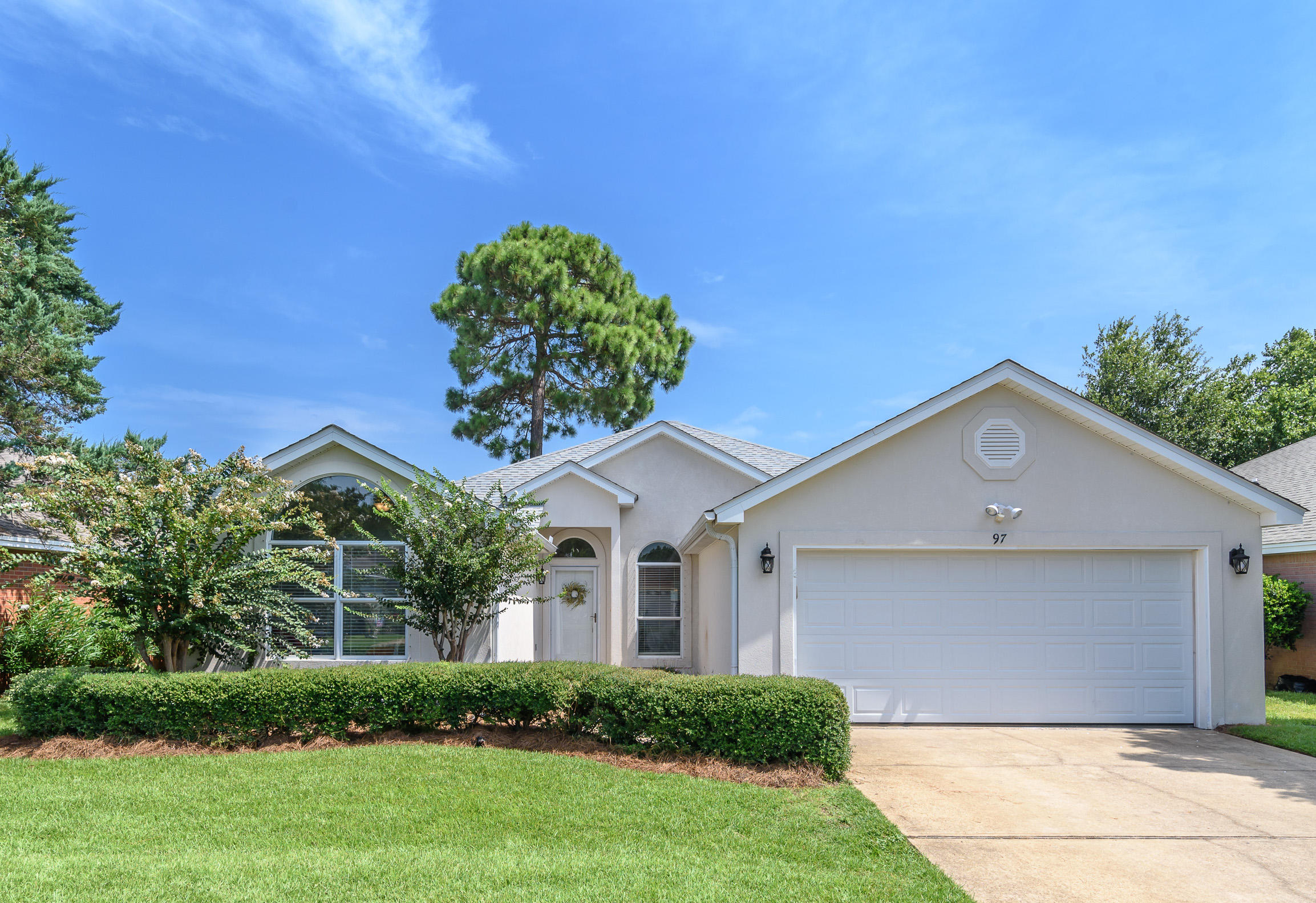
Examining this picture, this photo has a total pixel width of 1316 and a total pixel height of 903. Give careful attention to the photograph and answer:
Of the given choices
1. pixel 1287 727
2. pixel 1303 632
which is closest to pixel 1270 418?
pixel 1303 632

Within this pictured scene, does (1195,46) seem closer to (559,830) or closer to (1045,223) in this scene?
(1045,223)

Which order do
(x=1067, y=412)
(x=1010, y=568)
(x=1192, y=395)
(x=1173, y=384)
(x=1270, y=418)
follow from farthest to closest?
1. (x=1270, y=418)
2. (x=1173, y=384)
3. (x=1192, y=395)
4. (x=1010, y=568)
5. (x=1067, y=412)

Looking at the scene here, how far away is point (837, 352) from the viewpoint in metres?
19.5

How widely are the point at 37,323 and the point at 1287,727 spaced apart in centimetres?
2359

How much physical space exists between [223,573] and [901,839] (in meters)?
7.96

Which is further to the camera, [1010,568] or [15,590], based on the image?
[15,590]

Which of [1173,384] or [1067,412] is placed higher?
[1173,384]

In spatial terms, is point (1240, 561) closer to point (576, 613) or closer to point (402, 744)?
point (402, 744)

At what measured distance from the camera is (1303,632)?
15406 mm

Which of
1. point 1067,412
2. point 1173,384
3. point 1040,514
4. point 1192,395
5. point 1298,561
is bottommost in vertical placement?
point 1298,561

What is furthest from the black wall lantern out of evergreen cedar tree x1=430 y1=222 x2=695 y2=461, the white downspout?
evergreen cedar tree x1=430 y1=222 x2=695 y2=461

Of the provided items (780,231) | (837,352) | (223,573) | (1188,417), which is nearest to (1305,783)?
(223,573)

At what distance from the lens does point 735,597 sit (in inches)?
411

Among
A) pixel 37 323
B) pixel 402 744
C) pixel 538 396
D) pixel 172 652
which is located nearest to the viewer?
pixel 402 744
